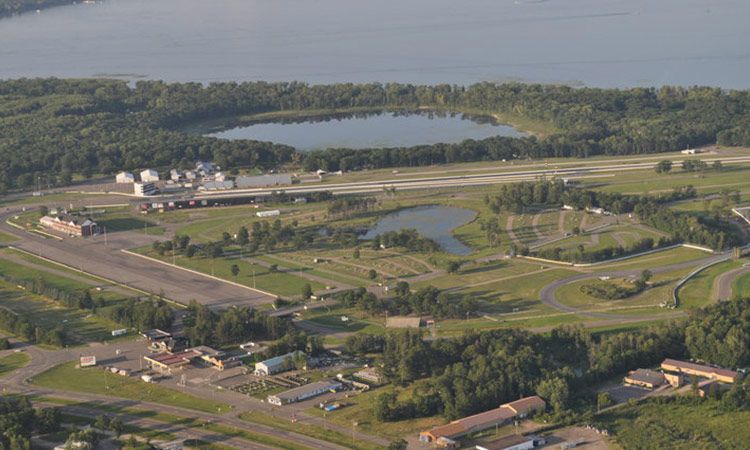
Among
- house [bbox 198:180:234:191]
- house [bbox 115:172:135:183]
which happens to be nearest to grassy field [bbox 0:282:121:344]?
house [bbox 198:180:234:191]

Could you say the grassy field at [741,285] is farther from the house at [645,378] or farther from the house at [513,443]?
the house at [513,443]

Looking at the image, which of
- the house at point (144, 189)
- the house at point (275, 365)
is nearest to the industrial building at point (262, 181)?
the house at point (144, 189)

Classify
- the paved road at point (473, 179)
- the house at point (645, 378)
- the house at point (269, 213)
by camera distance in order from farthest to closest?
1. the paved road at point (473, 179)
2. the house at point (269, 213)
3. the house at point (645, 378)

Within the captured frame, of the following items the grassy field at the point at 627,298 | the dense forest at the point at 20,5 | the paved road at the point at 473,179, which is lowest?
the grassy field at the point at 627,298

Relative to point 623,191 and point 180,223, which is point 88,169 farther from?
point 623,191

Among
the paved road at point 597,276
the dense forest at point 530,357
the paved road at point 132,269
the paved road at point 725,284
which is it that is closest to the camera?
the dense forest at point 530,357

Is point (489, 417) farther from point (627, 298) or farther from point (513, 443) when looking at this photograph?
point (627, 298)
